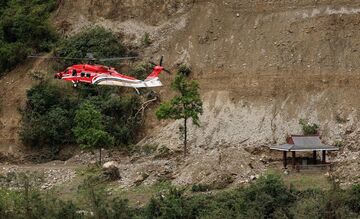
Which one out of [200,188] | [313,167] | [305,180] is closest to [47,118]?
[200,188]

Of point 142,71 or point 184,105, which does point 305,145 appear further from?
point 142,71

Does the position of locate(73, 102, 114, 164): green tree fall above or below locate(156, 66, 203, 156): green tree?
below

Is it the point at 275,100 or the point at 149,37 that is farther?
the point at 149,37

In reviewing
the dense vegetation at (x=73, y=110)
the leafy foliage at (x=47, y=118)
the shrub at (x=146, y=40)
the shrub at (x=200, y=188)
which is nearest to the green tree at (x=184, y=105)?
the dense vegetation at (x=73, y=110)

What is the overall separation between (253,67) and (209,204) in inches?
563

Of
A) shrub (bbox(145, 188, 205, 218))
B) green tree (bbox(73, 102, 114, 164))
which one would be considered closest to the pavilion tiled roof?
shrub (bbox(145, 188, 205, 218))

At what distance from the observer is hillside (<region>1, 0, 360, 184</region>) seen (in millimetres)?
53575

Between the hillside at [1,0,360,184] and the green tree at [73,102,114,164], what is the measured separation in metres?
3.94

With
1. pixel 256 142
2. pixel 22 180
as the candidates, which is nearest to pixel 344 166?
pixel 256 142

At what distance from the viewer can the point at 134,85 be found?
175 feet

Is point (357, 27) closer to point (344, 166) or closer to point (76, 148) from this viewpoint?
point (344, 166)

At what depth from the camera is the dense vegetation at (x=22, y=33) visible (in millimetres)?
61906

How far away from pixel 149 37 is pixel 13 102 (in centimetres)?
977

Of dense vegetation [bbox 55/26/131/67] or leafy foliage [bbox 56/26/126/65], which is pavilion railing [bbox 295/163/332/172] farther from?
leafy foliage [bbox 56/26/126/65]
